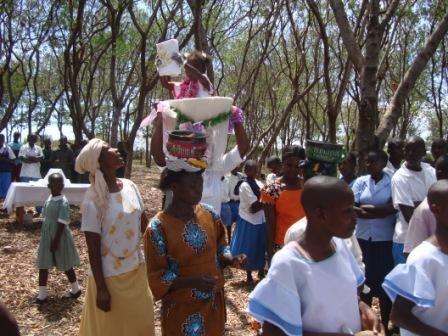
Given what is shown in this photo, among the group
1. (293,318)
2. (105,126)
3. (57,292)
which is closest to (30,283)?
(57,292)

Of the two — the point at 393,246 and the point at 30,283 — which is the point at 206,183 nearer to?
the point at 393,246

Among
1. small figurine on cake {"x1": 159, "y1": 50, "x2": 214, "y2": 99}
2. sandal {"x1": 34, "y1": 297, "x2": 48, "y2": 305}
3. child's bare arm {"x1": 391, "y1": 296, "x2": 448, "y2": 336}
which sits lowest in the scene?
sandal {"x1": 34, "y1": 297, "x2": 48, "y2": 305}

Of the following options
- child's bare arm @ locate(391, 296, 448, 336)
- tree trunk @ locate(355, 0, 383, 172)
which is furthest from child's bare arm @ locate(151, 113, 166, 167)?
tree trunk @ locate(355, 0, 383, 172)

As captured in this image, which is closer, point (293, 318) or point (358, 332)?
point (293, 318)

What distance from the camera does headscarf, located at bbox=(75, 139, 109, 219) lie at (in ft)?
10.8

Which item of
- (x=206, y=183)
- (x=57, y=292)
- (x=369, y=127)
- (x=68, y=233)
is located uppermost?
(x=369, y=127)

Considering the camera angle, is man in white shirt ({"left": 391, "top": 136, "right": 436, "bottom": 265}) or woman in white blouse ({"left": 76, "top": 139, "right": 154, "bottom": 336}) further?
man in white shirt ({"left": 391, "top": 136, "right": 436, "bottom": 265})

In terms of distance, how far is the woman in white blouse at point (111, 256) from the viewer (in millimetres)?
3238

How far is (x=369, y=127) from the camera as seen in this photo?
6016mm

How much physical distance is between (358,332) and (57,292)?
15.2ft

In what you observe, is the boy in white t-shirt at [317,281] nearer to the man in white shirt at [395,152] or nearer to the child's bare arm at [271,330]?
the child's bare arm at [271,330]

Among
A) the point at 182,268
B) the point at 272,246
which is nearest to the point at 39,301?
the point at 272,246

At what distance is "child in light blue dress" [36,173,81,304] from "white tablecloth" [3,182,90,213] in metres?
3.34

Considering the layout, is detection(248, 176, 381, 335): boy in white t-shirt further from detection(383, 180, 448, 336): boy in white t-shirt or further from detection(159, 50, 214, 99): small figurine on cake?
detection(159, 50, 214, 99): small figurine on cake
